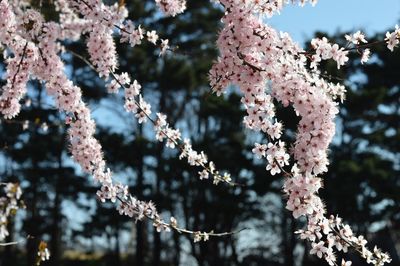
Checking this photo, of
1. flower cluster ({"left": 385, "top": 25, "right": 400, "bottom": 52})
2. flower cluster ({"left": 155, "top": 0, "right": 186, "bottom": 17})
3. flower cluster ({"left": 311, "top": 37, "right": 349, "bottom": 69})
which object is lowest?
flower cluster ({"left": 385, "top": 25, "right": 400, "bottom": 52})

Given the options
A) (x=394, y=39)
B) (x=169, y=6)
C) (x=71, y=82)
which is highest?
(x=169, y=6)

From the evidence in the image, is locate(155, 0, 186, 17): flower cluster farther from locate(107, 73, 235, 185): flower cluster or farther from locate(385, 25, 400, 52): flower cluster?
locate(385, 25, 400, 52): flower cluster

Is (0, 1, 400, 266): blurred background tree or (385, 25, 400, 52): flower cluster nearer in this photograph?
(385, 25, 400, 52): flower cluster

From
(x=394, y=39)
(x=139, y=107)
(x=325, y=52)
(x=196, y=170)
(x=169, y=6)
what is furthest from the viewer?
(x=196, y=170)

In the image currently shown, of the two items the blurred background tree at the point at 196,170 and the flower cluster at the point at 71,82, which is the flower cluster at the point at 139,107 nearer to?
the flower cluster at the point at 71,82

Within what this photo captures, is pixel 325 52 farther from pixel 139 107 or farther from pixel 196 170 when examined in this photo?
pixel 196 170

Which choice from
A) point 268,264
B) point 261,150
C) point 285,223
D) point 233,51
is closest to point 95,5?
point 233,51

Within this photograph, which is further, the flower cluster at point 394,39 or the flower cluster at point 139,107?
the flower cluster at point 139,107

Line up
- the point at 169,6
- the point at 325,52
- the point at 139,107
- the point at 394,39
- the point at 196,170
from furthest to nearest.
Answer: the point at 196,170, the point at 139,107, the point at 169,6, the point at 325,52, the point at 394,39

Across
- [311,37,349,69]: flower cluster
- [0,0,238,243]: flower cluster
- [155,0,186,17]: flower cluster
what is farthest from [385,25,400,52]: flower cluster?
[0,0,238,243]: flower cluster

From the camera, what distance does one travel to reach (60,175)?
1864cm

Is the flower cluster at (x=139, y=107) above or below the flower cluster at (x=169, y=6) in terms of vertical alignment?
below

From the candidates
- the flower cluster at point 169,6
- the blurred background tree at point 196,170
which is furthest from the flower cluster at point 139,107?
the blurred background tree at point 196,170

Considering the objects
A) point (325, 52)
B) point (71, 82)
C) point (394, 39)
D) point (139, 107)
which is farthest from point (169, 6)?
point (394, 39)
